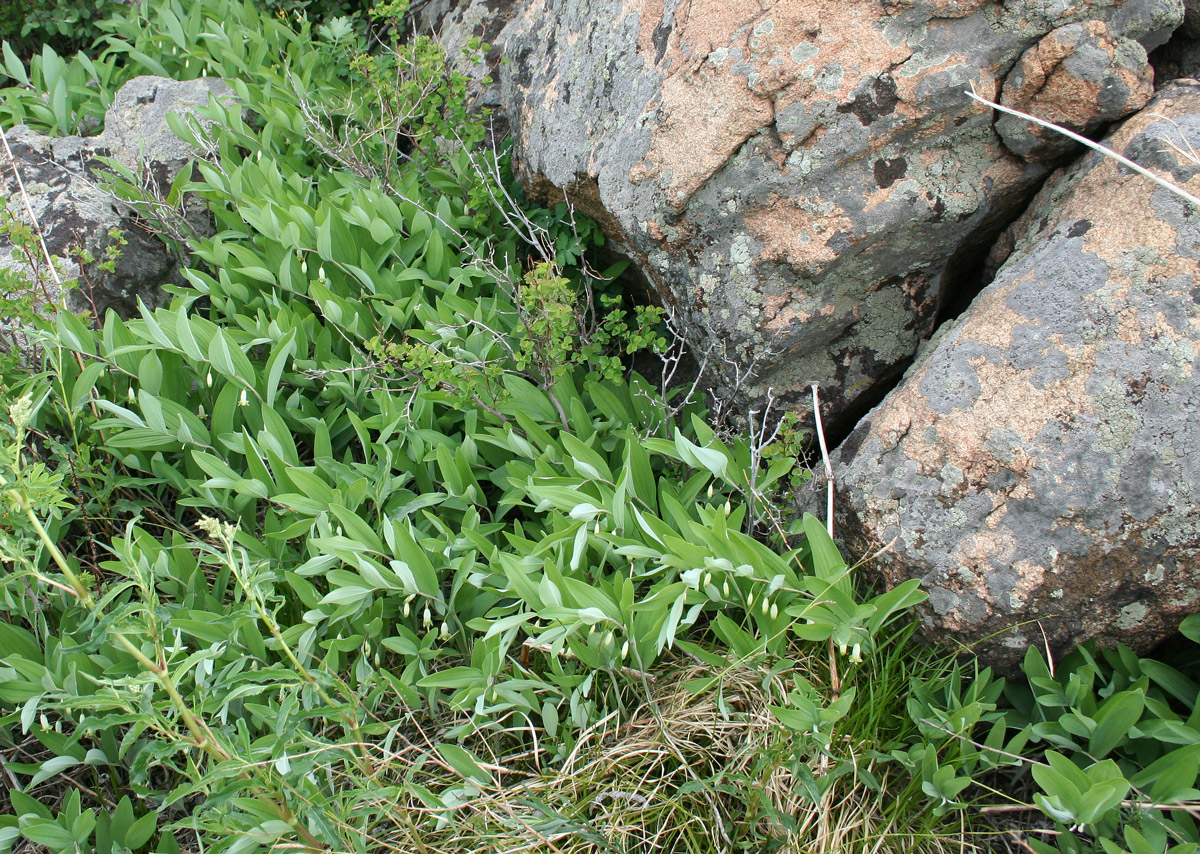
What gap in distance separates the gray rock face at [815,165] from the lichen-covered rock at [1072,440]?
0.31 m

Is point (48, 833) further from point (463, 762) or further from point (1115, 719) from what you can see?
point (1115, 719)

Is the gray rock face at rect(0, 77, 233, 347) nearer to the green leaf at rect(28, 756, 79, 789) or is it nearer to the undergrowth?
the undergrowth

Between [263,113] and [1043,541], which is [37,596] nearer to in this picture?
[263,113]

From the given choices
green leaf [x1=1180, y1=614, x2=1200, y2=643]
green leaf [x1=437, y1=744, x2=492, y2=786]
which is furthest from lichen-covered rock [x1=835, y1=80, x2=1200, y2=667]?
green leaf [x1=437, y1=744, x2=492, y2=786]

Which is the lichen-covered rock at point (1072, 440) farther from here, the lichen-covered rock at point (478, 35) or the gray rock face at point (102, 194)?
the gray rock face at point (102, 194)

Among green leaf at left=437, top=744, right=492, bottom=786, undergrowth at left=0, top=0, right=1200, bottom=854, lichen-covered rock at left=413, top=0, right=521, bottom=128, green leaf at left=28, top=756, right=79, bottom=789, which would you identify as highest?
lichen-covered rock at left=413, top=0, right=521, bottom=128

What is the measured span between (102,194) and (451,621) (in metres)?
2.61

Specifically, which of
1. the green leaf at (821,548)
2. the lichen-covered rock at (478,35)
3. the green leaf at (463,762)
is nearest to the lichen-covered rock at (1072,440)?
the green leaf at (821,548)

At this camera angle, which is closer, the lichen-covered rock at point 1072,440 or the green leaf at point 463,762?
the lichen-covered rock at point 1072,440

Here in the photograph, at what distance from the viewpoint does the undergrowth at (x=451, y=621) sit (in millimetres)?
1936

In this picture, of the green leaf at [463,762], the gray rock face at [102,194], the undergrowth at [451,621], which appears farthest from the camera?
the gray rock face at [102,194]

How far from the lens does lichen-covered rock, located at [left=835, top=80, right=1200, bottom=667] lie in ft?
6.30

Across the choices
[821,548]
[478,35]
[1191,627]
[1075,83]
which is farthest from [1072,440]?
[478,35]

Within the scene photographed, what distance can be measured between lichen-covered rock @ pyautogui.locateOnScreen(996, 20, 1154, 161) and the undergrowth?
1.15 meters
